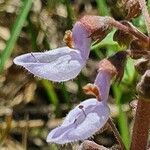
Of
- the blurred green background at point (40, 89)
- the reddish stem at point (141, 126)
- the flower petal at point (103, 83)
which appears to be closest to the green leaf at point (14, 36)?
the blurred green background at point (40, 89)

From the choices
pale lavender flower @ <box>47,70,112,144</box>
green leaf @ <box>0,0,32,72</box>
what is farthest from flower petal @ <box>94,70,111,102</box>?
green leaf @ <box>0,0,32,72</box>

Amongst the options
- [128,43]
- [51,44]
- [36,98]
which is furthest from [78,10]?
[128,43]

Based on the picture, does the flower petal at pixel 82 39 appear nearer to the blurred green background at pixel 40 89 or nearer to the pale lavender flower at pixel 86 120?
the pale lavender flower at pixel 86 120

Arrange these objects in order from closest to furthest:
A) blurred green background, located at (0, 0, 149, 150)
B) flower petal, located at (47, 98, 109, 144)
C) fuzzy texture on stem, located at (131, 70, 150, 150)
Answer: flower petal, located at (47, 98, 109, 144) → fuzzy texture on stem, located at (131, 70, 150, 150) → blurred green background, located at (0, 0, 149, 150)

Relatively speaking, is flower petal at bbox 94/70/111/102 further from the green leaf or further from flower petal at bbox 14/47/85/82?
the green leaf

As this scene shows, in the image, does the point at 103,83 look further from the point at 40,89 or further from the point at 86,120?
the point at 40,89

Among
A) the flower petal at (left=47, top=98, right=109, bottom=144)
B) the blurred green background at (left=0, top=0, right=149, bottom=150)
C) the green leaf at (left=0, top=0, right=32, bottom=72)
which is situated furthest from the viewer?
the blurred green background at (left=0, top=0, right=149, bottom=150)

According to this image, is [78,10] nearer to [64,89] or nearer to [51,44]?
[51,44]
